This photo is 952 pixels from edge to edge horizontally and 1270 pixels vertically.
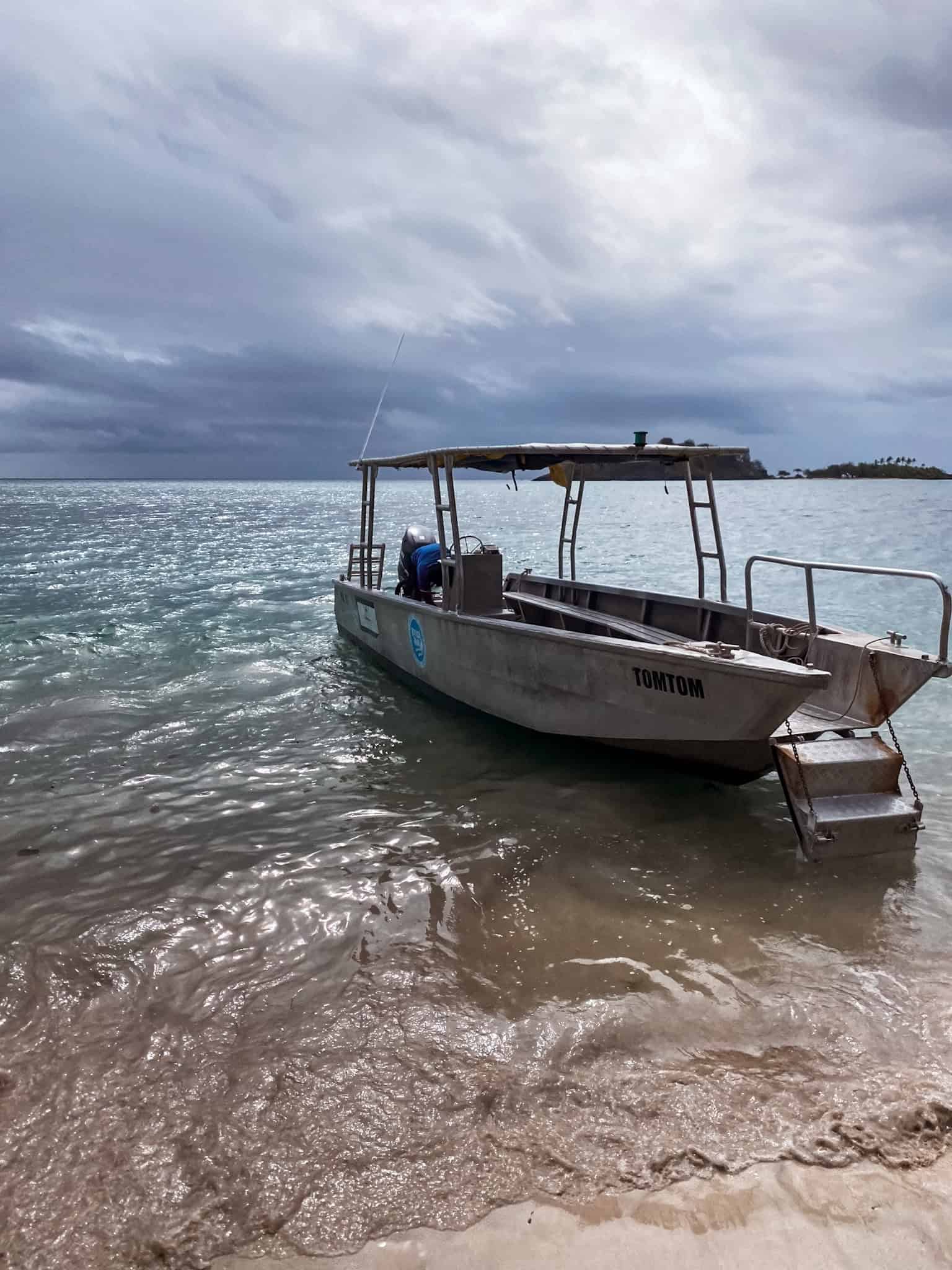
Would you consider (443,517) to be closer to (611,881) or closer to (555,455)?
(555,455)

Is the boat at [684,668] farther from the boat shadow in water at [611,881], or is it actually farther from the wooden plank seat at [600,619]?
the boat shadow in water at [611,881]

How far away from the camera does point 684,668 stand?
6.16 metres

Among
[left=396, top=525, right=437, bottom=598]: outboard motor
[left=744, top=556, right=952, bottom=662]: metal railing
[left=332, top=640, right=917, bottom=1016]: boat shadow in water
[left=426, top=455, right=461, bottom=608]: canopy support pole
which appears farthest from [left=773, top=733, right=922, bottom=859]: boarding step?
[left=396, top=525, right=437, bottom=598]: outboard motor

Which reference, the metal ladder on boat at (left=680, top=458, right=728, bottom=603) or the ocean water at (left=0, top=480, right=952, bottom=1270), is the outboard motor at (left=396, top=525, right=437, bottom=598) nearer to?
the ocean water at (left=0, top=480, right=952, bottom=1270)

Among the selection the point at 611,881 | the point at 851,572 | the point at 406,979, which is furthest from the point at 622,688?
the point at 406,979

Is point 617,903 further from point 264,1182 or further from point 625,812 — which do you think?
point 264,1182

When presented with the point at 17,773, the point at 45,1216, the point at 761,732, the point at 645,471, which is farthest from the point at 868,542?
the point at 45,1216

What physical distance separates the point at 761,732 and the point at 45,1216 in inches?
197

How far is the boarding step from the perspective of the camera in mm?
5512

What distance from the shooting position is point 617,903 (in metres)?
5.10

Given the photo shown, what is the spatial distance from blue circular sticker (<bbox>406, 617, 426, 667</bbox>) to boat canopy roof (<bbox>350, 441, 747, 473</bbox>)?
1.92m

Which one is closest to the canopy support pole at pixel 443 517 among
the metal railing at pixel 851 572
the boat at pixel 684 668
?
the boat at pixel 684 668

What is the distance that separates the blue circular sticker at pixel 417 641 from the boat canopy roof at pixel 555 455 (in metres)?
1.92

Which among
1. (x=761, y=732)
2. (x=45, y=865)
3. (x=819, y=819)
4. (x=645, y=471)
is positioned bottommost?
(x=45, y=865)
